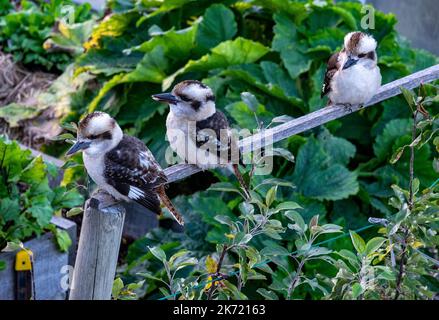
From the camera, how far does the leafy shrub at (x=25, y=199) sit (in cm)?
418

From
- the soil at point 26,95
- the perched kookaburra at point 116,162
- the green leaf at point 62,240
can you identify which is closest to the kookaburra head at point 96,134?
the perched kookaburra at point 116,162

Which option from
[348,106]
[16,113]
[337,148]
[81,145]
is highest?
[16,113]

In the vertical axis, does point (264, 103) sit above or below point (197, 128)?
above

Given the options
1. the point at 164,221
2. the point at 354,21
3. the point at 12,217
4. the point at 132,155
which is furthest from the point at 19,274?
the point at 354,21

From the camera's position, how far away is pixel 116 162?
2.75 meters

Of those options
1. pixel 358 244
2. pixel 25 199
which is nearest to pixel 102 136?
pixel 358 244

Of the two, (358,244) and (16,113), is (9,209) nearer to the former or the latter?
(16,113)

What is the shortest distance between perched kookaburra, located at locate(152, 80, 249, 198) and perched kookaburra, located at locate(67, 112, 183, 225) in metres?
0.37

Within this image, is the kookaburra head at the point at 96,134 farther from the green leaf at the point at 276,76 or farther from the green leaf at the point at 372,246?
the green leaf at the point at 276,76

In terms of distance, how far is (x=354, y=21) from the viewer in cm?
572

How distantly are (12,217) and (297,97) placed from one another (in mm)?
2272

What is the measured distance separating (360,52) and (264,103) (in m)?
1.65

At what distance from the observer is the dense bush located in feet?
15.1

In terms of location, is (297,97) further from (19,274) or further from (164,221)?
(19,274)
